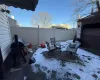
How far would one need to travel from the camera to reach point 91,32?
7301 mm

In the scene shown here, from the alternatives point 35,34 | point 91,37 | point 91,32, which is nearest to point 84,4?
point 91,32

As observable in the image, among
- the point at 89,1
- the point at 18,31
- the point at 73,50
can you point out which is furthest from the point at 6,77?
the point at 89,1

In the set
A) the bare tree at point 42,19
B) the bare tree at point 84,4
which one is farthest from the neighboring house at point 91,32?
the bare tree at point 42,19

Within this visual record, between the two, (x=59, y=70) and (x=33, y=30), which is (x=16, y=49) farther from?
(x=33, y=30)

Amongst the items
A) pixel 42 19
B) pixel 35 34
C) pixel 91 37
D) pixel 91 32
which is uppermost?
pixel 42 19

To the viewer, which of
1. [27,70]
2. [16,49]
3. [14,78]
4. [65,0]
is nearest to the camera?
[14,78]

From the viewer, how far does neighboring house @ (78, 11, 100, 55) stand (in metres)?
6.56

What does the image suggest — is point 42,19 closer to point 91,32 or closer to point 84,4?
point 84,4

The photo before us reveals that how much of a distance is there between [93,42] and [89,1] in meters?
5.88

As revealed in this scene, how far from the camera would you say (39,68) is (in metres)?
3.77

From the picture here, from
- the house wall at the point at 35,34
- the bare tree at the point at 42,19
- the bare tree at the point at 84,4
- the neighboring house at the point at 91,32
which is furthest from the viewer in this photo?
the bare tree at the point at 42,19

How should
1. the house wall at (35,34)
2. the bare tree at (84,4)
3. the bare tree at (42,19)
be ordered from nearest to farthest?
1. the house wall at (35,34)
2. the bare tree at (84,4)
3. the bare tree at (42,19)

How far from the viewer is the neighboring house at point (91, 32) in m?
6.56

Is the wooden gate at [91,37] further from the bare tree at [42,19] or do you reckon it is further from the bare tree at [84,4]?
the bare tree at [42,19]
